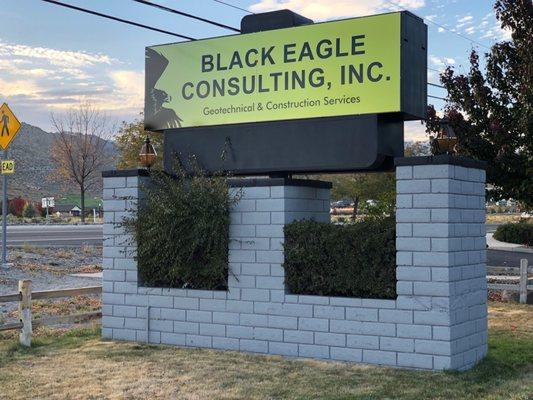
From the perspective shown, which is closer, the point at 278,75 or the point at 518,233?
the point at 278,75

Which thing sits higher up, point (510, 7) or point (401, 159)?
point (510, 7)

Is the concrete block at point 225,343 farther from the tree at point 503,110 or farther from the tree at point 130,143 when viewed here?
the tree at point 130,143

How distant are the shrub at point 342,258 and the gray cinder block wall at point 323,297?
0.15 m

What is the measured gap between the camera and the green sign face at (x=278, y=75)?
9.00 meters

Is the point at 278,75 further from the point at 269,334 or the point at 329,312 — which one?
the point at 269,334

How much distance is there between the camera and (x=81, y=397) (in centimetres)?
718

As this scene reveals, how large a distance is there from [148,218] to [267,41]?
2991 millimetres

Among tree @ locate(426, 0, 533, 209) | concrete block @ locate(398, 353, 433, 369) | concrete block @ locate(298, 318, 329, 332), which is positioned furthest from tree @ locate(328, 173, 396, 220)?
concrete block @ locate(398, 353, 433, 369)

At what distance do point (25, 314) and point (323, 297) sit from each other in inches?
172

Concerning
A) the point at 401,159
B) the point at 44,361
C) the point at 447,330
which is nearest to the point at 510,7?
the point at 401,159

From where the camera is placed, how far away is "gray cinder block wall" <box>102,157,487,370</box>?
8219 mm

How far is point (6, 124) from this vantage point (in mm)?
19219

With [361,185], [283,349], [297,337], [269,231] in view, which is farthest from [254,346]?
[361,185]

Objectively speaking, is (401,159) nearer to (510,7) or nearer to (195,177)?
(195,177)
